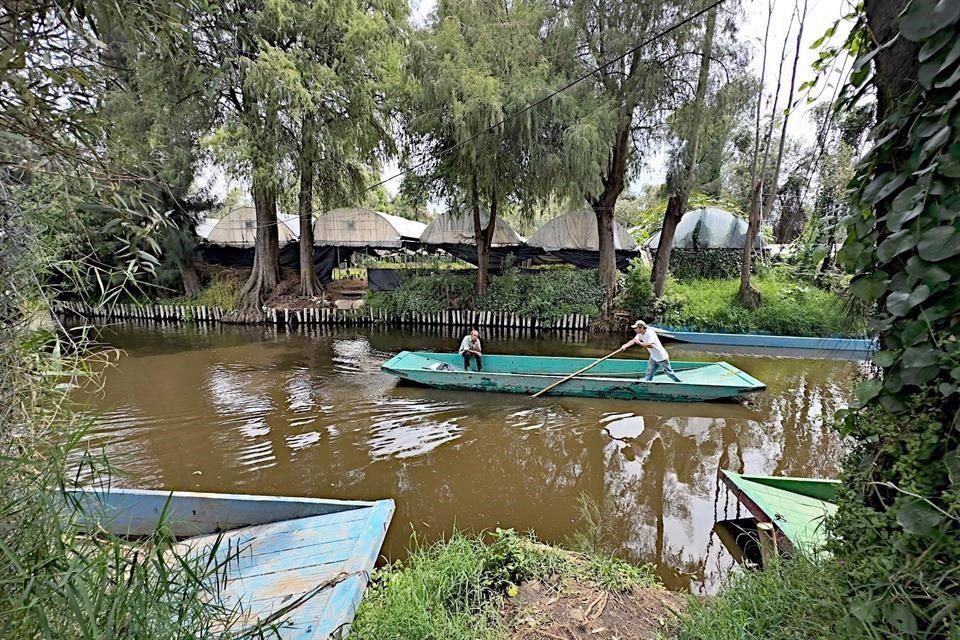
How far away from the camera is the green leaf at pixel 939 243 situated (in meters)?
1.09

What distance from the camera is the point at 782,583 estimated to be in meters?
2.11

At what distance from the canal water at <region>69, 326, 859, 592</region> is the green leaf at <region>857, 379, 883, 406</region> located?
2.63 metres

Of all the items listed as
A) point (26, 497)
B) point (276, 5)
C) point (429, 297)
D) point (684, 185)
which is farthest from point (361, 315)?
point (26, 497)

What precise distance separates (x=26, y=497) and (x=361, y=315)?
43.2ft

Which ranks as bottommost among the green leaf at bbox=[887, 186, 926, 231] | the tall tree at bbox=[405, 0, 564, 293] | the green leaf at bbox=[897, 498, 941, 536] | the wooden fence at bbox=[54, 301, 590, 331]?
the wooden fence at bbox=[54, 301, 590, 331]

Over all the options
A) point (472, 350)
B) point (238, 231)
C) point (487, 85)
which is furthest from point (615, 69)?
point (238, 231)

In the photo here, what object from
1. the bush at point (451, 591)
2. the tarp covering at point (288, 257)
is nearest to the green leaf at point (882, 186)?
the bush at point (451, 591)

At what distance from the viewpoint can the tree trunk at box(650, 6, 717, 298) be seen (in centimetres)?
1038

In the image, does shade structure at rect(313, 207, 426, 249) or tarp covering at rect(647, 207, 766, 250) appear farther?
shade structure at rect(313, 207, 426, 249)

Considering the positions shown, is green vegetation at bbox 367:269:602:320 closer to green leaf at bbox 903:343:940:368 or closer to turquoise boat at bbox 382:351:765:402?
turquoise boat at bbox 382:351:765:402

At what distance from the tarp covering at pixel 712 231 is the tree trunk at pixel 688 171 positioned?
302 centimetres

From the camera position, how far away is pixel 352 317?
14344mm

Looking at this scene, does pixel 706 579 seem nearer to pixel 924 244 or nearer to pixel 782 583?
pixel 782 583

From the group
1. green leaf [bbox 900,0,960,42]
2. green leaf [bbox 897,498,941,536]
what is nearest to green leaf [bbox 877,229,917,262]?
green leaf [bbox 900,0,960,42]
